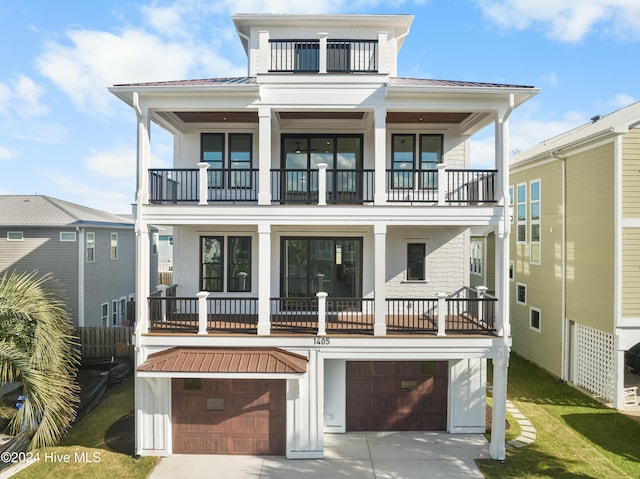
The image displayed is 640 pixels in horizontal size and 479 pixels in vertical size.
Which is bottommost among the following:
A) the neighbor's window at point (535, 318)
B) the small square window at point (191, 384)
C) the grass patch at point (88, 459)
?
the grass patch at point (88, 459)

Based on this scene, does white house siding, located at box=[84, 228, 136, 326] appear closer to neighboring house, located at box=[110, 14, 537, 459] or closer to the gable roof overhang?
neighboring house, located at box=[110, 14, 537, 459]

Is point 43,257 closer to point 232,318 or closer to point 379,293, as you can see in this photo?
point 232,318

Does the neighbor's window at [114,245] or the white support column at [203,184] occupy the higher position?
the white support column at [203,184]

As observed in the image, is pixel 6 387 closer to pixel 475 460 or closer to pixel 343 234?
pixel 343 234

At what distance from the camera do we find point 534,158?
16594mm

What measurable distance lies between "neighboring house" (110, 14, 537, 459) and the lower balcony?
64 millimetres

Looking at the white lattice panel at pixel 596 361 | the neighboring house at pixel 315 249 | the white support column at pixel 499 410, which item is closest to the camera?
the white support column at pixel 499 410

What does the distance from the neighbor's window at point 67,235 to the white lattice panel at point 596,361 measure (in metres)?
20.3

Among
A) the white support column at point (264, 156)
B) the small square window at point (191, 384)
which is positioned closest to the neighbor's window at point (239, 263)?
the white support column at point (264, 156)

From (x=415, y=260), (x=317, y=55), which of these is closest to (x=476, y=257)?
(x=415, y=260)

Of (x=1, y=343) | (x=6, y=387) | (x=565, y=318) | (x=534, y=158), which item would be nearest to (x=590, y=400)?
(x=565, y=318)

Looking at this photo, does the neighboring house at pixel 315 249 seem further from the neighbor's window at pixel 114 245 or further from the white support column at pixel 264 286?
the neighbor's window at pixel 114 245

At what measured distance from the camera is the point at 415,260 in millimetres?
12328

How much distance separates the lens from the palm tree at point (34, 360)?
28.4 feet
